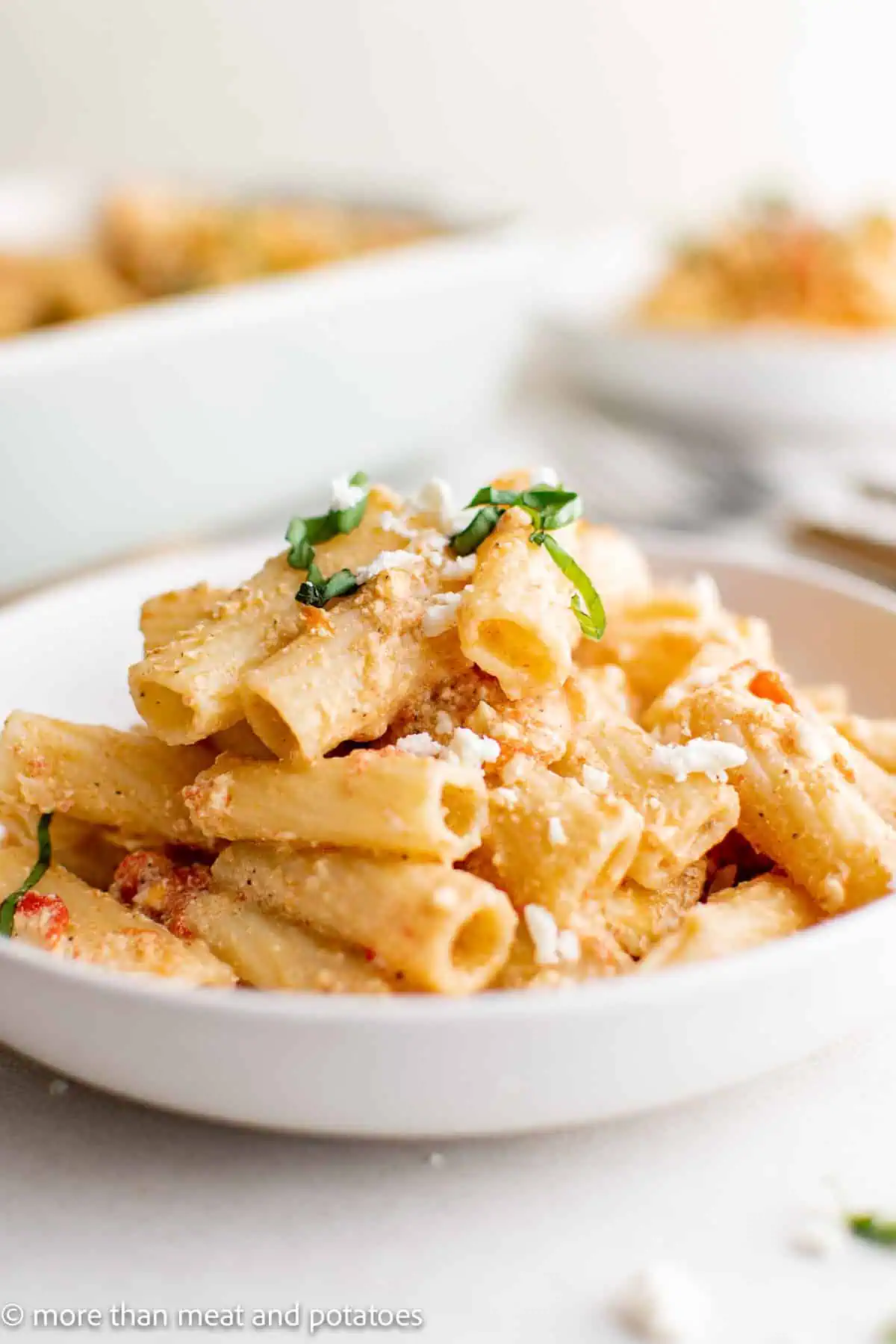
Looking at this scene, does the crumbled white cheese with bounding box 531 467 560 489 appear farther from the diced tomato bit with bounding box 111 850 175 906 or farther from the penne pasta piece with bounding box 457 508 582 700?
the diced tomato bit with bounding box 111 850 175 906

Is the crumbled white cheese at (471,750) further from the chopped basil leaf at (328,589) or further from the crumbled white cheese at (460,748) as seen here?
the chopped basil leaf at (328,589)

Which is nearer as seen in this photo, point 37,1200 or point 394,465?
point 37,1200

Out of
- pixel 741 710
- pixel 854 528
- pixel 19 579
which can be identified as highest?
pixel 741 710

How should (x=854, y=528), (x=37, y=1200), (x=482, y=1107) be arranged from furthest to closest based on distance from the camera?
1. (x=854, y=528)
2. (x=37, y=1200)
3. (x=482, y=1107)

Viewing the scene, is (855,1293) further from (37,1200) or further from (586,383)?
(586,383)

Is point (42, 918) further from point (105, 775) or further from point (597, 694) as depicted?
point (597, 694)

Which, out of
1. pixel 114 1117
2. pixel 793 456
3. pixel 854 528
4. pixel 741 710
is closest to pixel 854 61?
pixel 793 456
